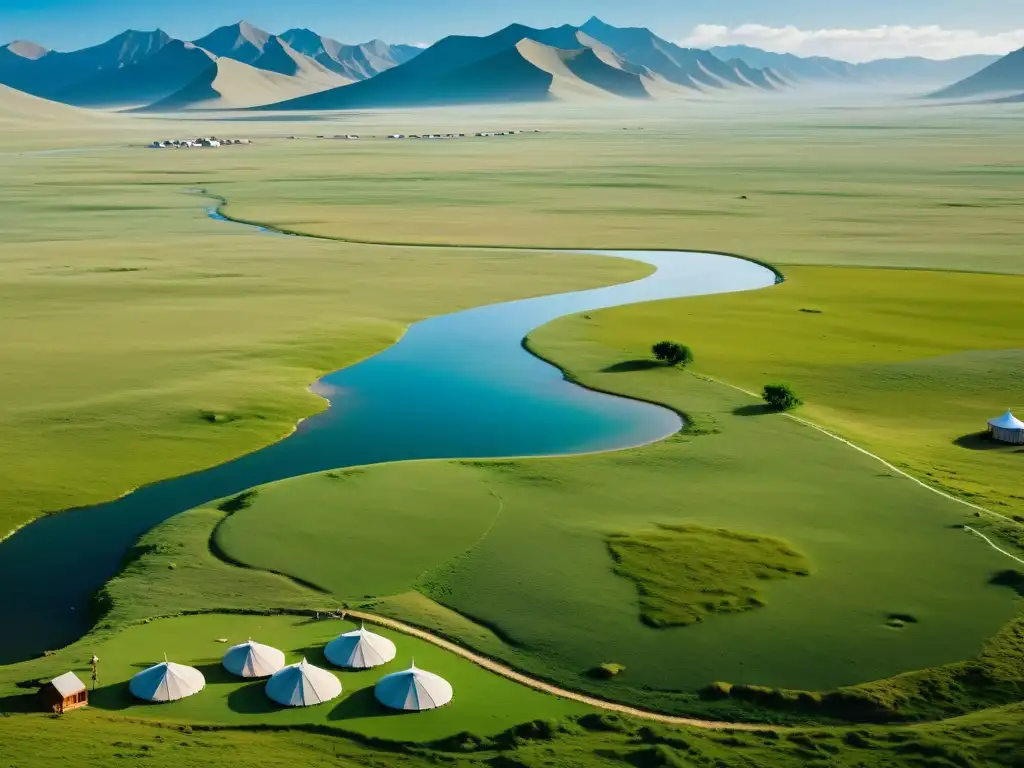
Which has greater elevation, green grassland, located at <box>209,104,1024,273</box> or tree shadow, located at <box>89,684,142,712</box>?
green grassland, located at <box>209,104,1024,273</box>

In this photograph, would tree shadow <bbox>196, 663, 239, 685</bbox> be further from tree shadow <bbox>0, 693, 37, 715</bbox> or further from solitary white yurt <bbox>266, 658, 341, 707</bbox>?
tree shadow <bbox>0, 693, 37, 715</bbox>

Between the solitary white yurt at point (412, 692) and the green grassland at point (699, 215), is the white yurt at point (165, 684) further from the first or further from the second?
the green grassland at point (699, 215)

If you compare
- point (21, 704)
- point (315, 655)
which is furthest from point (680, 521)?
point (21, 704)

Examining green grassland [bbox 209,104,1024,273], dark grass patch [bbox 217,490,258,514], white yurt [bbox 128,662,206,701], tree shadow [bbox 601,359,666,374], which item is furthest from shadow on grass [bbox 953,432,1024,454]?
green grassland [bbox 209,104,1024,273]

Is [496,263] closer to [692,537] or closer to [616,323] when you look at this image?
[616,323]

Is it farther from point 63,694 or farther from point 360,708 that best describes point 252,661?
point 63,694

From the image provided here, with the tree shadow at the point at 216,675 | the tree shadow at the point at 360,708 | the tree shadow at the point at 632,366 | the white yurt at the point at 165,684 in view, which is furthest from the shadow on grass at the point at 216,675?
the tree shadow at the point at 632,366

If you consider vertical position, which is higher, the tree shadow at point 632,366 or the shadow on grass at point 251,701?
the tree shadow at point 632,366
